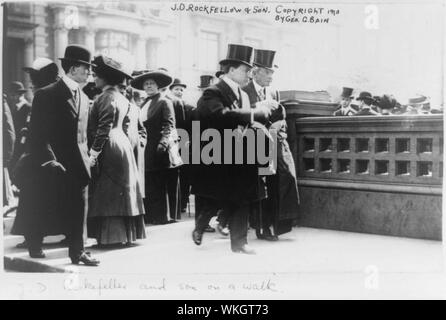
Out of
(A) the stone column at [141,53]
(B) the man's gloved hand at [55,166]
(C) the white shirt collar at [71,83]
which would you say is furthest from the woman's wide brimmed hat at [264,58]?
(B) the man's gloved hand at [55,166]

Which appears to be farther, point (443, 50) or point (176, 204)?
point (176, 204)

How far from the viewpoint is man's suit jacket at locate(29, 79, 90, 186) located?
360cm

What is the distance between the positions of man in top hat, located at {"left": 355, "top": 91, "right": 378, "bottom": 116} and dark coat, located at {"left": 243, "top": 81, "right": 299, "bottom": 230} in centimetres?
54

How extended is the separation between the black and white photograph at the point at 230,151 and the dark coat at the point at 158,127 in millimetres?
39

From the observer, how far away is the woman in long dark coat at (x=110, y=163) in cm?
370

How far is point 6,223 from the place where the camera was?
13.0 feet

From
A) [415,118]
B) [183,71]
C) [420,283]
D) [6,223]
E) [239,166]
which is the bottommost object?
[420,283]

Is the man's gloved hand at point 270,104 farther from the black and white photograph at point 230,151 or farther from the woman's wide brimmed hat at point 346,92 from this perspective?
the woman's wide brimmed hat at point 346,92

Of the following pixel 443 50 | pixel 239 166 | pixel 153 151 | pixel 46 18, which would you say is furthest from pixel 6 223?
pixel 443 50

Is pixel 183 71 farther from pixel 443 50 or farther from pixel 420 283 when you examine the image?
pixel 420 283

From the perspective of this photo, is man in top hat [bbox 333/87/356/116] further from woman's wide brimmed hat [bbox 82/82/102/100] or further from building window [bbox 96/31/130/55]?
woman's wide brimmed hat [bbox 82/82/102/100]

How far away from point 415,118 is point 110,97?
208 cm

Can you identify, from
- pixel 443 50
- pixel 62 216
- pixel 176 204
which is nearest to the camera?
pixel 62 216

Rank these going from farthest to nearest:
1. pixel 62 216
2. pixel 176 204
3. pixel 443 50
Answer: pixel 176 204
pixel 443 50
pixel 62 216
